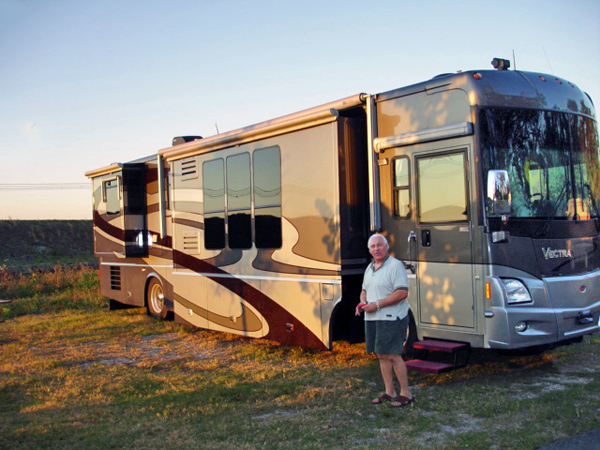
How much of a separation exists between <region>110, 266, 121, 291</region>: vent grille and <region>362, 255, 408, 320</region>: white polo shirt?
8940 mm

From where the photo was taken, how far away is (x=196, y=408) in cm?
649

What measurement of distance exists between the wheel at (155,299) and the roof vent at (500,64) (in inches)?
302

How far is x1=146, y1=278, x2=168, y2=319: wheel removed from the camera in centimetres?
1270

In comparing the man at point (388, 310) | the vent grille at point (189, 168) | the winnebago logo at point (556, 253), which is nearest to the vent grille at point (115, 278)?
the vent grille at point (189, 168)

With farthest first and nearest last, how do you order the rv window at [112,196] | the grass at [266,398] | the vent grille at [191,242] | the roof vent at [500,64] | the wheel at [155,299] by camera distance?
the rv window at [112,196] → the wheel at [155,299] → the vent grille at [191,242] → the roof vent at [500,64] → the grass at [266,398]

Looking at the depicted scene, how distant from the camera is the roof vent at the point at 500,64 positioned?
7427 millimetres

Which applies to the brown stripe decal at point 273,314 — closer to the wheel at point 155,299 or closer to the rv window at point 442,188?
the rv window at point 442,188

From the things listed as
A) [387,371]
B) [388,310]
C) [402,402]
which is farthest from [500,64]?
[402,402]

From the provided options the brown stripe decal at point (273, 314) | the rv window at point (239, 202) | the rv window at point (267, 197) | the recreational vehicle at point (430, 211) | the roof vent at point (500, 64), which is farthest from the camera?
the rv window at point (239, 202)

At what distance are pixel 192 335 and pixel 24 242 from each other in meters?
59.4

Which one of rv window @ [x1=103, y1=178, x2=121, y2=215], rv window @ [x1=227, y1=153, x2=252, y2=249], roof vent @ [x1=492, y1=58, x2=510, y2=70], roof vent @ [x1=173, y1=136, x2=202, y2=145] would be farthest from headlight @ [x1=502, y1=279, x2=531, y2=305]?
rv window @ [x1=103, y1=178, x2=121, y2=215]

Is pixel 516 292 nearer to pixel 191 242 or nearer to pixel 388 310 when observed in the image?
pixel 388 310

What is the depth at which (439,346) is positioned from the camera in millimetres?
6914

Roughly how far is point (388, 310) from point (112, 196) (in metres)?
9.10
